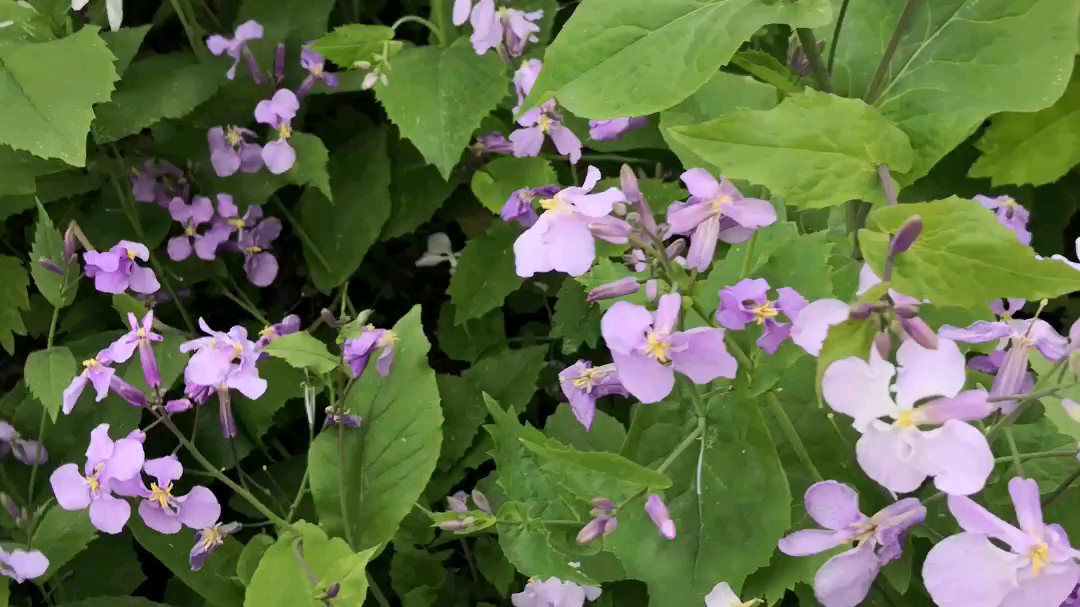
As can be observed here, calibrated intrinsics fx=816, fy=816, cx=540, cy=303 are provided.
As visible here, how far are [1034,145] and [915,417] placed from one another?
67 centimetres

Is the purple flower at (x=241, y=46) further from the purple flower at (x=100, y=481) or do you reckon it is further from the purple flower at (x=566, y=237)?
the purple flower at (x=566, y=237)

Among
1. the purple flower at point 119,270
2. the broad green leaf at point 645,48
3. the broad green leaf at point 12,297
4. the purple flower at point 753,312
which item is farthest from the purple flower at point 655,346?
the broad green leaf at point 12,297

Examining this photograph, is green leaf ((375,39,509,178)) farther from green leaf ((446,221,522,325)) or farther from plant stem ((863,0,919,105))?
plant stem ((863,0,919,105))

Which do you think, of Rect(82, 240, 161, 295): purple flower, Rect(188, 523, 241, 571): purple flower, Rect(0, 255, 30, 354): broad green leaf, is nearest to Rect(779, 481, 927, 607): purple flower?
Rect(188, 523, 241, 571): purple flower

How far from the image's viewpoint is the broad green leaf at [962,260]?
0.41 meters

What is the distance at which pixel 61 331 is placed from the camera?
1018 millimetres

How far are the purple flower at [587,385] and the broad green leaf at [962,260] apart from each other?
0.21 meters

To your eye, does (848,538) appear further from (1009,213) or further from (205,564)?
(205,564)

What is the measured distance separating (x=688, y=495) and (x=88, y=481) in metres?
0.52

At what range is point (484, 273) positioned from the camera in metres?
1.03

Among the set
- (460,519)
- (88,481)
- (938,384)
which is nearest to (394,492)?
(460,519)

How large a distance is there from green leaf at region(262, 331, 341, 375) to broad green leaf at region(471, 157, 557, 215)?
32 cm

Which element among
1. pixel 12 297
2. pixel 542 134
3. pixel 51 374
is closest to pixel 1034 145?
pixel 542 134

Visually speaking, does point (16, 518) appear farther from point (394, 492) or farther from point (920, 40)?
point (920, 40)
